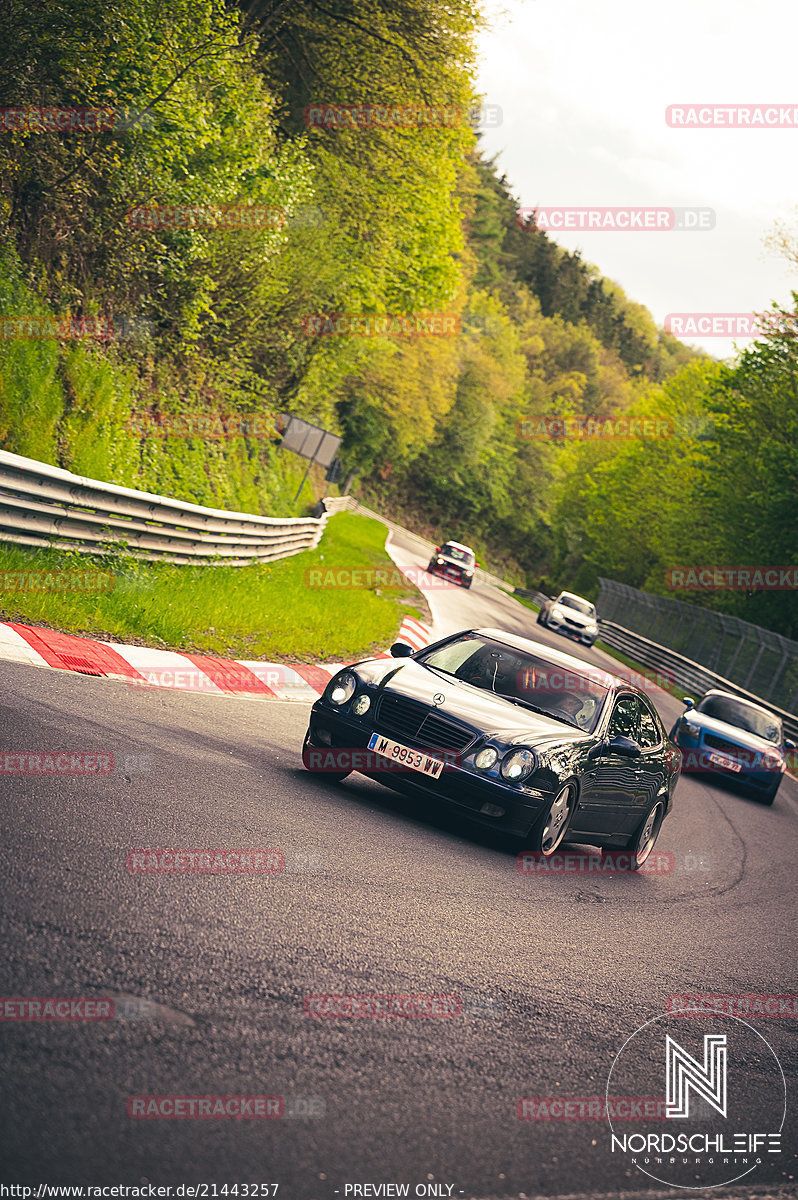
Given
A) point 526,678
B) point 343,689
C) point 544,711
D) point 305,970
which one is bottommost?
point 305,970

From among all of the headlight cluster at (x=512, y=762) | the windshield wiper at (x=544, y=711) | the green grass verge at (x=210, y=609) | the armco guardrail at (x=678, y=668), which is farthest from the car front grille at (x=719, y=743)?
the armco guardrail at (x=678, y=668)

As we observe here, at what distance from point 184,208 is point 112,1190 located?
674 inches

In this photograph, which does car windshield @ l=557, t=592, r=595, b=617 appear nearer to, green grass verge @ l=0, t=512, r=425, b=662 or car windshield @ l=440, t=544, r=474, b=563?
car windshield @ l=440, t=544, r=474, b=563

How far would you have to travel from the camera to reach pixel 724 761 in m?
16.4

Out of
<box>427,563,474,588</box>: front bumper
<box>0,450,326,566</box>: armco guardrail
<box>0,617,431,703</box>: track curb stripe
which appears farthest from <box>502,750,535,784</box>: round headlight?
<box>427,563,474,588</box>: front bumper

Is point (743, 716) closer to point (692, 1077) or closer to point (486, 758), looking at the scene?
point (486, 758)

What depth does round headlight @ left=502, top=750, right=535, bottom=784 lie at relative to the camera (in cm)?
716

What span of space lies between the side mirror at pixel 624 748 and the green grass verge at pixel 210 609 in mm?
4973

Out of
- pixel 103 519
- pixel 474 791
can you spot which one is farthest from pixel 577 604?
pixel 474 791

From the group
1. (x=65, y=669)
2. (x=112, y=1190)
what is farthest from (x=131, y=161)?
(x=112, y=1190)

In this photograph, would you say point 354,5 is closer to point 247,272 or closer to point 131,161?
point 247,272

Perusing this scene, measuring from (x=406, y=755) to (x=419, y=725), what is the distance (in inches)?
9.3

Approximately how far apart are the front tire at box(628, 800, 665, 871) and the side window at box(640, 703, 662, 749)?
0.55 m

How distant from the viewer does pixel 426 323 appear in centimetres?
4597
